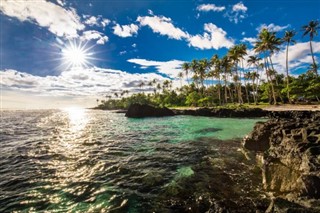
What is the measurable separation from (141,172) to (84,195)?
3825mm

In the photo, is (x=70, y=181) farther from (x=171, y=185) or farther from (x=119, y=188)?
(x=171, y=185)

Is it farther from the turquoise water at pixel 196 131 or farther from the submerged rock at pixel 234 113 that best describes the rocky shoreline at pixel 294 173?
the submerged rock at pixel 234 113

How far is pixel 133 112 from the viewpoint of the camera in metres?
73.8

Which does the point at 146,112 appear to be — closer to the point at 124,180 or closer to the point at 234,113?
the point at 234,113

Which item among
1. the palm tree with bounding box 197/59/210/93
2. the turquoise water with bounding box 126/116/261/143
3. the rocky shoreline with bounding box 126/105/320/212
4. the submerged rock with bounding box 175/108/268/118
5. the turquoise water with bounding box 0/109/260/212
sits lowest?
the turquoise water with bounding box 0/109/260/212

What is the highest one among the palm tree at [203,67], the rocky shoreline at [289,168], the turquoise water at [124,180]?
the palm tree at [203,67]

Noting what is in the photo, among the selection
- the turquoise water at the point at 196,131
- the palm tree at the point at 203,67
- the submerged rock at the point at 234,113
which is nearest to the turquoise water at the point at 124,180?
the turquoise water at the point at 196,131

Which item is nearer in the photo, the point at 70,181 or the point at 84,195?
the point at 84,195

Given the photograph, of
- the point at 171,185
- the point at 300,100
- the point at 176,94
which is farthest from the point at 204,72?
the point at 171,185

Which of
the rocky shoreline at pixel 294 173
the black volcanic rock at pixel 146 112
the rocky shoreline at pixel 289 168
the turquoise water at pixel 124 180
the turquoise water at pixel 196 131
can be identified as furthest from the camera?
the black volcanic rock at pixel 146 112

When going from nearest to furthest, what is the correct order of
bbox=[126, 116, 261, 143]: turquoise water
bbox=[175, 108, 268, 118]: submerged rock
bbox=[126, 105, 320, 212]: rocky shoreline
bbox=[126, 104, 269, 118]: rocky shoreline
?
bbox=[126, 105, 320, 212]: rocky shoreline → bbox=[126, 116, 261, 143]: turquoise water → bbox=[175, 108, 268, 118]: submerged rock → bbox=[126, 104, 269, 118]: rocky shoreline

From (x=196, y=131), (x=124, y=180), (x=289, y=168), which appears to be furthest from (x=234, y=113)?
(x=124, y=180)

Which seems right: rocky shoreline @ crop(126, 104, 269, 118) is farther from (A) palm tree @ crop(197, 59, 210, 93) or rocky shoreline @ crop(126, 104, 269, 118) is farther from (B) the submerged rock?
(A) palm tree @ crop(197, 59, 210, 93)

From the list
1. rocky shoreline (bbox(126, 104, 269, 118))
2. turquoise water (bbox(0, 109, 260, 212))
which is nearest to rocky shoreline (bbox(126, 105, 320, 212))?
turquoise water (bbox(0, 109, 260, 212))
